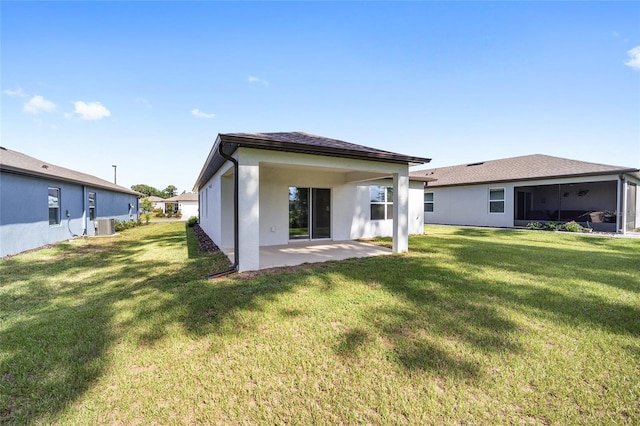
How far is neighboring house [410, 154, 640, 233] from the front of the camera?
1416 cm

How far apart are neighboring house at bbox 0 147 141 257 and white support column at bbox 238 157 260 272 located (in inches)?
318

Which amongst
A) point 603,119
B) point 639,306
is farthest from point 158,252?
point 603,119

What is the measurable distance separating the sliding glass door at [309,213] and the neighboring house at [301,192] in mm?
38

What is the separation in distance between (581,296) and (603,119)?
45.7 feet

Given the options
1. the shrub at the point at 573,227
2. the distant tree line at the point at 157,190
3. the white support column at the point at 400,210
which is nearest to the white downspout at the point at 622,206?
the shrub at the point at 573,227

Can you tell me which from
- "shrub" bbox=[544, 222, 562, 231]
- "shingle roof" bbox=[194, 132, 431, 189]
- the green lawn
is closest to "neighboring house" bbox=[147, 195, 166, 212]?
"shingle roof" bbox=[194, 132, 431, 189]

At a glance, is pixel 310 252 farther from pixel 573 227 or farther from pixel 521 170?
pixel 521 170

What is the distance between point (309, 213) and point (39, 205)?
10265 mm

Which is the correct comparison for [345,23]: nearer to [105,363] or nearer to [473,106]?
[473,106]

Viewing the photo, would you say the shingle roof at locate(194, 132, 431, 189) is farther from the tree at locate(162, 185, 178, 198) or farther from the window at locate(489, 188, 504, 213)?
the tree at locate(162, 185, 178, 198)

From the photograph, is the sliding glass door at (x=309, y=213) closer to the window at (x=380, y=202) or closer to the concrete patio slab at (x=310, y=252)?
the concrete patio slab at (x=310, y=252)

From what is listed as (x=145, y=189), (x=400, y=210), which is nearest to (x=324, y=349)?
(x=400, y=210)

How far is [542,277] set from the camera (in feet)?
18.6

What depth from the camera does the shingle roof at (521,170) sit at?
552 inches
